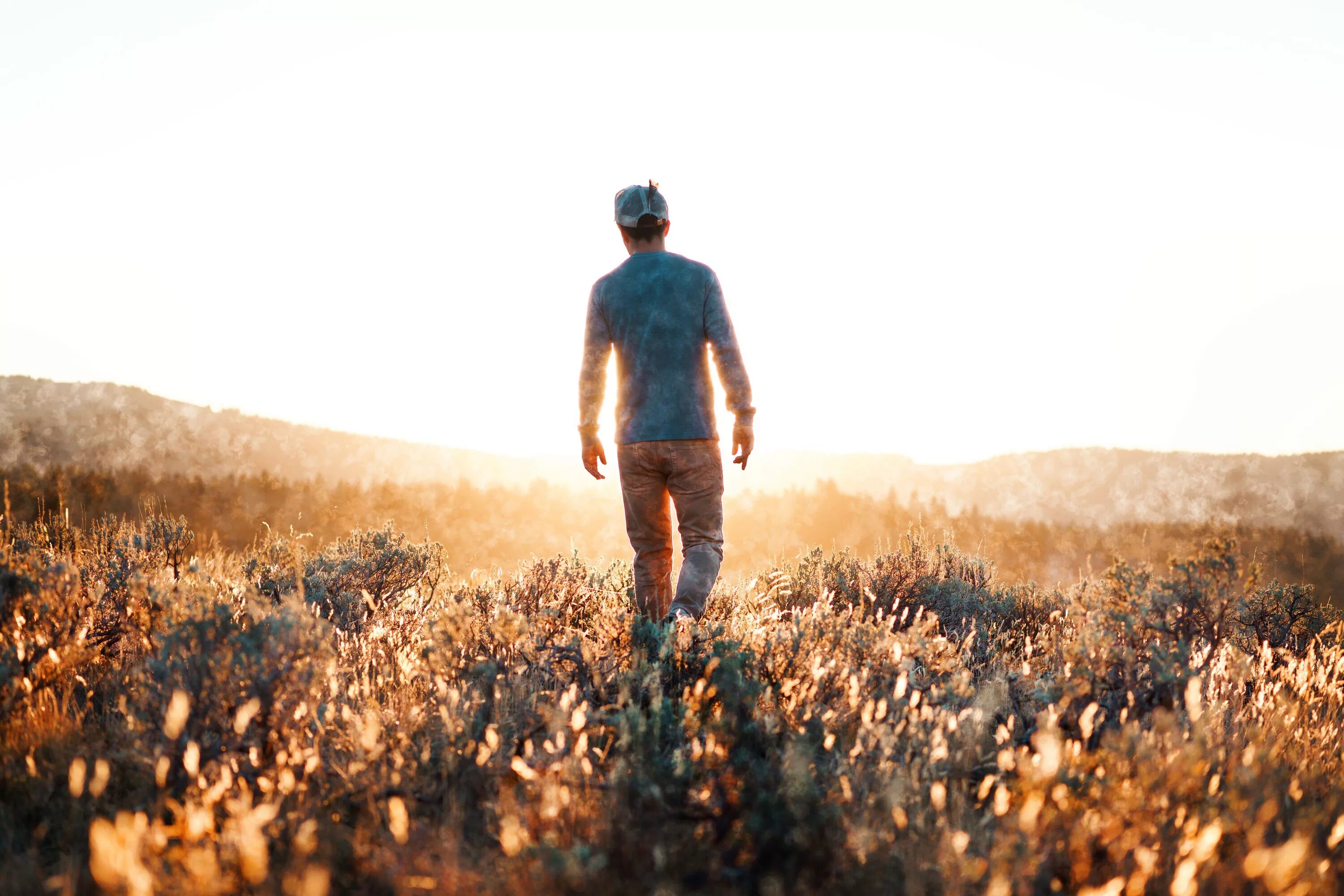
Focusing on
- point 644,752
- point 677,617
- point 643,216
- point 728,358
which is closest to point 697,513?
point 677,617

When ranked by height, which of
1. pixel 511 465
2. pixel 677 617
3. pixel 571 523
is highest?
pixel 511 465

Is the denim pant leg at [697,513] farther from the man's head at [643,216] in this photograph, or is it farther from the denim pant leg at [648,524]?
the man's head at [643,216]

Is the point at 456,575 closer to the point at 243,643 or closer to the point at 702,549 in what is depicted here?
the point at 702,549

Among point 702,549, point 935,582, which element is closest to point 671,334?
point 702,549

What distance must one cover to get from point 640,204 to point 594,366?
1.01 m

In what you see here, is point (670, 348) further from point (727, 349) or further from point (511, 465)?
point (511, 465)

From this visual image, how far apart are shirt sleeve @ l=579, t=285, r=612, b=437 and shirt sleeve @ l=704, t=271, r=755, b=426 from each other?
0.63 meters

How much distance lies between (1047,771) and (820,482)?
65.8 ft

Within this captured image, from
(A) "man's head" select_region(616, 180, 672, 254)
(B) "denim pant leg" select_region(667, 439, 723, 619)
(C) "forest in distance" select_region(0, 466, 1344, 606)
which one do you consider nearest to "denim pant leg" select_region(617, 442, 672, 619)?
(B) "denim pant leg" select_region(667, 439, 723, 619)

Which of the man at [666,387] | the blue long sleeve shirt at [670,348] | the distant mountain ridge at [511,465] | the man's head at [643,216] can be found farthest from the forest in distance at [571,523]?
the man's head at [643,216]

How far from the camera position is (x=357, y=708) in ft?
9.30

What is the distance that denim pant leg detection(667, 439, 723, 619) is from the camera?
3.98 metres

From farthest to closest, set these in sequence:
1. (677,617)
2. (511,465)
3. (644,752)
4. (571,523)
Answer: (511,465)
(571,523)
(677,617)
(644,752)

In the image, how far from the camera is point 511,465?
29344 millimetres
